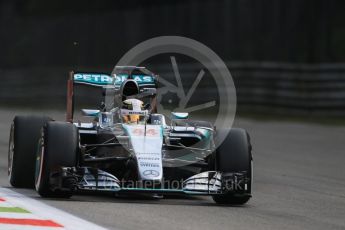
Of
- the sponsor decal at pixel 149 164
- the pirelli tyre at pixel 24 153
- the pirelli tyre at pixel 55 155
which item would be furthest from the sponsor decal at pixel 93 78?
the sponsor decal at pixel 149 164

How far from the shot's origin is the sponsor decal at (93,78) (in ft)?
39.2

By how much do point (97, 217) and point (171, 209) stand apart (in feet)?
3.49

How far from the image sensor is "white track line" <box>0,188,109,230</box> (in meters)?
8.45

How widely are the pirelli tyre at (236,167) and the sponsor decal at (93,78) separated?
185 cm

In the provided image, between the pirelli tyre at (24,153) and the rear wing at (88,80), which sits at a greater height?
the rear wing at (88,80)

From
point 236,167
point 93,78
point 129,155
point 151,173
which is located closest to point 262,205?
point 236,167

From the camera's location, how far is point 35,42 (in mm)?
38906

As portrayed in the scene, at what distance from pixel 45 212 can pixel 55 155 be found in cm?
110

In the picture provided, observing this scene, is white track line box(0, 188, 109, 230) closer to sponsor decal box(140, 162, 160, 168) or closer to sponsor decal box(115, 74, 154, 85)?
sponsor decal box(140, 162, 160, 168)

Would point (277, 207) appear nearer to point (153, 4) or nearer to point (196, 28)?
point (196, 28)

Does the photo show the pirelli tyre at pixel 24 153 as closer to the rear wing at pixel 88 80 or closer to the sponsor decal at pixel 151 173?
the rear wing at pixel 88 80

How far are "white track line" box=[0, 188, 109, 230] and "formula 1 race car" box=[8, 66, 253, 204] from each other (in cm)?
29

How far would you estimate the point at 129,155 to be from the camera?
34.0 ft

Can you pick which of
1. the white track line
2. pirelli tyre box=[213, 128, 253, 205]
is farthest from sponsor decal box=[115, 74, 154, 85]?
the white track line
